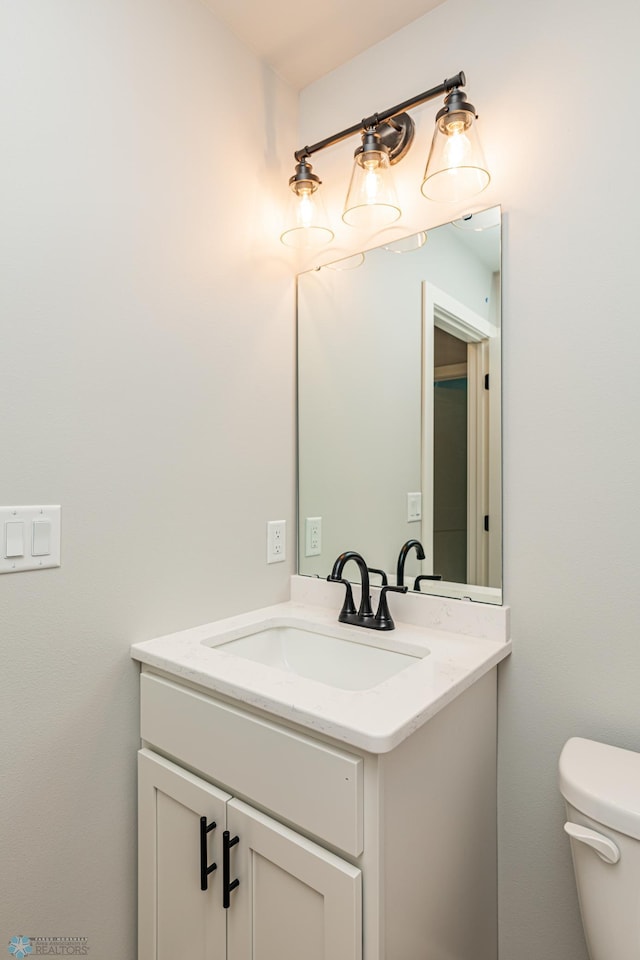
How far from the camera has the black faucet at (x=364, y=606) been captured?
129 centimetres

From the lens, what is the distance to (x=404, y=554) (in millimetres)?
1385

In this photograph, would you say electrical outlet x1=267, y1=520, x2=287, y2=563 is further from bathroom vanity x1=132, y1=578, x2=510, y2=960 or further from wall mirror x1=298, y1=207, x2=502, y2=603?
bathroom vanity x1=132, y1=578, x2=510, y2=960

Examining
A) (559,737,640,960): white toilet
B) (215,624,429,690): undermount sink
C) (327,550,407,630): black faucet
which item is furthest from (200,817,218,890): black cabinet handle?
(559,737,640,960): white toilet

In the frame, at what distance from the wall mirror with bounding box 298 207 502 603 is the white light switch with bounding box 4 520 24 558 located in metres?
0.81

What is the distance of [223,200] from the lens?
1392 millimetres

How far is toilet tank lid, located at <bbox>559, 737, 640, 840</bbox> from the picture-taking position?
0.86 metres

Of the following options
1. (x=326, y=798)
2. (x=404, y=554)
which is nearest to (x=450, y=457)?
(x=404, y=554)

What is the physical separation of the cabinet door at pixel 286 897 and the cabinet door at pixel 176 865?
45 millimetres

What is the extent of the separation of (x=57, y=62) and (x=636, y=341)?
4.30 ft

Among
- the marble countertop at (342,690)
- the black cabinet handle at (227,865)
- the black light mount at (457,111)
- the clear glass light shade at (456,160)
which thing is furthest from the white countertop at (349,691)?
the black light mount at (457,111)

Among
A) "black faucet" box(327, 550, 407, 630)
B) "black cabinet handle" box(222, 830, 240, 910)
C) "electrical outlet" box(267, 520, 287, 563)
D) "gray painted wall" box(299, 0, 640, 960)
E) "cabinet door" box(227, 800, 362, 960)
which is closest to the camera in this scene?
"cabinet door" box(227, 800, 362, 960)

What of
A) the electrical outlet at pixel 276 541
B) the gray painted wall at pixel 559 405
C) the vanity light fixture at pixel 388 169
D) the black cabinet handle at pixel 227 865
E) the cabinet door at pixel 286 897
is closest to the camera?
the cabinet door at pixel 286 897

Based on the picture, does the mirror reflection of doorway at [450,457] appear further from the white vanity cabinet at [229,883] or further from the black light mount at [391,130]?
the white vanity cabinet at [229,883]

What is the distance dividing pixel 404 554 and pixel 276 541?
0.40 m
